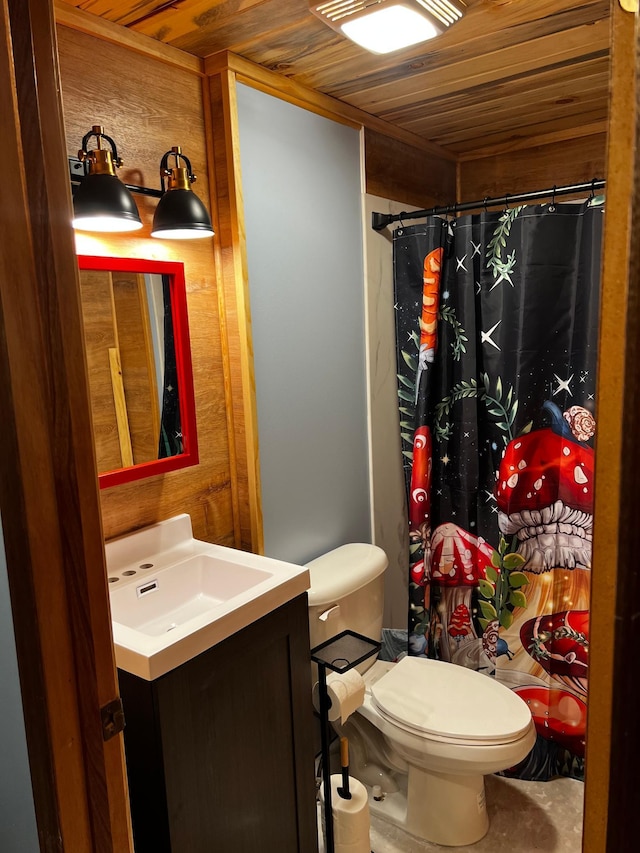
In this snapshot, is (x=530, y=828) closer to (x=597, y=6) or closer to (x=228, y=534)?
(x=228, y=534)

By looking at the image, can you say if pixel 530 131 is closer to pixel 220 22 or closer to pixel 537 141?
pixel 537 141

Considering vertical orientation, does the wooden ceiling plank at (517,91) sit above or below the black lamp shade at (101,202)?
above

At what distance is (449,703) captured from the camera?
1.95 meters

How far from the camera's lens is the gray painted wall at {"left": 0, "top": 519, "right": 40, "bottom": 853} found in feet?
2.95

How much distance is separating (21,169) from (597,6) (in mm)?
1502

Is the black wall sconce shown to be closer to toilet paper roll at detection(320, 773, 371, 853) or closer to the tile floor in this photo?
toilet paper roll at detection(320, 773, 371, 853)

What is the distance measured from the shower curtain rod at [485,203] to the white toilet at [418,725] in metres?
Result: 1.22

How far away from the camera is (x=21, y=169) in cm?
76

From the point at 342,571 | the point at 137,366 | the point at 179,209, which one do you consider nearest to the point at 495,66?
the point at 179,209

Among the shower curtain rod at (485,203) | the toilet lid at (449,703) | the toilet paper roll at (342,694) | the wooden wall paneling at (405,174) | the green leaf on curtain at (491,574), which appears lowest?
the toilet lid at (449,703)

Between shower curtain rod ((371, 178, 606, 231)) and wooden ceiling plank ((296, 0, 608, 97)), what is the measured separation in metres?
0.48

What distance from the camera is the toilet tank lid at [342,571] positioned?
192cm

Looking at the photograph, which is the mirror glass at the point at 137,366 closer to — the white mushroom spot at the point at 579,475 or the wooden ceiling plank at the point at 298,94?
the wooden ceiling plank at the point at 298,94

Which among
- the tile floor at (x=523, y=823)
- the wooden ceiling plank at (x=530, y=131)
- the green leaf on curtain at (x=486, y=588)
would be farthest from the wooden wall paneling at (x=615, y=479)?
the wooden ceiling plank at (x=530, y=131)
